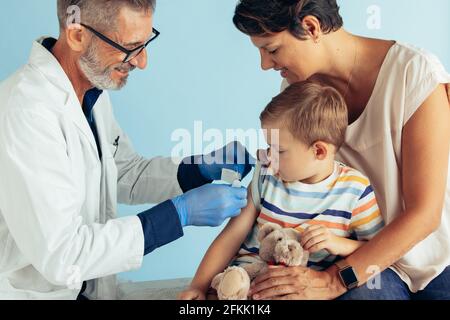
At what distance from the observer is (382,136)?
1.55m

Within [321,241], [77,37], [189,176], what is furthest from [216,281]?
[77,37]

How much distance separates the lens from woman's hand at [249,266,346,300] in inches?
60.0

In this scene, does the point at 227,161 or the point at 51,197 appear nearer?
the point at 51,197

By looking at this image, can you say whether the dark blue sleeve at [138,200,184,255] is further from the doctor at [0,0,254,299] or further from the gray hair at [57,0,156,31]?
the gray hair at [57,0,156,31]

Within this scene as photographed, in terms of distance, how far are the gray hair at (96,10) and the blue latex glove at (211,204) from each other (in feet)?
1.60

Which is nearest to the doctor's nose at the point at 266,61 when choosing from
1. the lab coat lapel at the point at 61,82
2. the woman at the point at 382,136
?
the woman at the point at 382,136

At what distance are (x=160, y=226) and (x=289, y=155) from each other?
0.37 m

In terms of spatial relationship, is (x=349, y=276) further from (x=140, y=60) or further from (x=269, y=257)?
(x=140, y=60)

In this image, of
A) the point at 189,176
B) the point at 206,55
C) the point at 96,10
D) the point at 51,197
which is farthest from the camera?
the point at 189,176

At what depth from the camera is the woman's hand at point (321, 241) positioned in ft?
→ 4.95

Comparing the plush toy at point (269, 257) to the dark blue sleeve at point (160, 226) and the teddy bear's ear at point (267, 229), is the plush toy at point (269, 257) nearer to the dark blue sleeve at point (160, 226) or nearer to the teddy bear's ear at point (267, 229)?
the teddy bear's ear at point (267, 229)

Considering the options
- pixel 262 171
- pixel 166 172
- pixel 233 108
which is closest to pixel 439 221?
pixel 262 171

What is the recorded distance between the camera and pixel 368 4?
1.73m

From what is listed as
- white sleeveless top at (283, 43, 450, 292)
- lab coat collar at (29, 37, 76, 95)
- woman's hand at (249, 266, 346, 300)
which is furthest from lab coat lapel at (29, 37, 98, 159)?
white sleeveless top at (283, 43, 450, 292)
